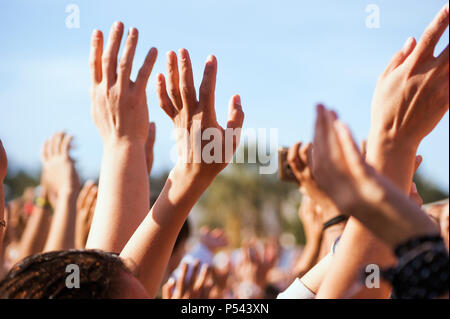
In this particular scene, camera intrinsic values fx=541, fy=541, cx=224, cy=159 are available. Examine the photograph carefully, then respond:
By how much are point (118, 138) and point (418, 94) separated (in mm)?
1113

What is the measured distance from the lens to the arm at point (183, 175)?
5.34 feet

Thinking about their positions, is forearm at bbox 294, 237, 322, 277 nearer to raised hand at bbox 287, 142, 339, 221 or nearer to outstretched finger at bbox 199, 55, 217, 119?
raised hand at bbox 287, 142, 339, 221

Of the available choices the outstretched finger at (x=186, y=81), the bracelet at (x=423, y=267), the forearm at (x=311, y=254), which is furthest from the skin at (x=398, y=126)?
the forearm at (x=311, y=254)

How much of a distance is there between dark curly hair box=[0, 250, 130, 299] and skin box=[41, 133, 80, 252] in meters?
1.98

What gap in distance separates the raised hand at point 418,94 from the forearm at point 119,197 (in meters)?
0.93

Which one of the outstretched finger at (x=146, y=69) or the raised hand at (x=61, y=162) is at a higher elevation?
the outstretched finger at (x=146, y=69)

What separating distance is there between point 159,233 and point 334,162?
73 centimetres

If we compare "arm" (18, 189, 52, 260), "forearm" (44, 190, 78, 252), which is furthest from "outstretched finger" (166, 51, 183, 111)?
"arm" (18, 189, 52, 260)

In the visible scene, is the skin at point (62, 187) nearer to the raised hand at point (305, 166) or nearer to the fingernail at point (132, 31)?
the raised hand at point (305, 166)

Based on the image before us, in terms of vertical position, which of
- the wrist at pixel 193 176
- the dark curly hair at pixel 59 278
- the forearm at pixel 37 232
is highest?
the wrist at pixel 193 176

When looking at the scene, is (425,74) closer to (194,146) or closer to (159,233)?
(194,146)

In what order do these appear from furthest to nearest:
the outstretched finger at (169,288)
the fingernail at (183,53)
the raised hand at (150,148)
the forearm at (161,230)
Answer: the outstretched finger at (169,288)
the raised hand at (150,148)
the fingernail at (183,53)
the forearm at (161,230)

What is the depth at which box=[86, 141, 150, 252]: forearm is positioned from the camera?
187 centimetres

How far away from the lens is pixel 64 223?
3375 millimetres
